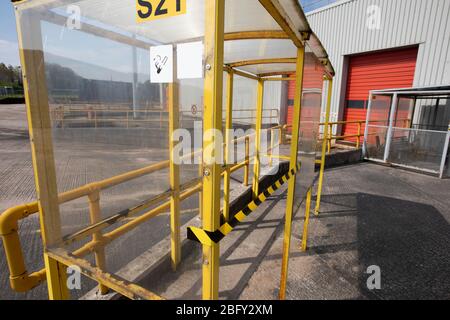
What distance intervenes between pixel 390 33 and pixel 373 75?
1.60 metres

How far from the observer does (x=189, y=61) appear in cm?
129

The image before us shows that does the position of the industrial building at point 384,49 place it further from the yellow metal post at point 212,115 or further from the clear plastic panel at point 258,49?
the yellow metal post at point 212,115

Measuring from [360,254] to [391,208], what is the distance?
210 centimetres

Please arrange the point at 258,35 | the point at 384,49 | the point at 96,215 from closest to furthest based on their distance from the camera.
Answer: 1. the point at 96,215
2. the point at 258,35
3. the point at 384,49

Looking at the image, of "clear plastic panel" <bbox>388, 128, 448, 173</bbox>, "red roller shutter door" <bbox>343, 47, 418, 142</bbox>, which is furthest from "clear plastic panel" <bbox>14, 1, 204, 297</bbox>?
"red roller shutter door" <bbox>343, 47, 418, 142</bbox>

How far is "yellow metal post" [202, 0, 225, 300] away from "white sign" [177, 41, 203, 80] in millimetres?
174

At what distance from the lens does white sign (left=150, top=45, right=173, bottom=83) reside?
1.78 meters

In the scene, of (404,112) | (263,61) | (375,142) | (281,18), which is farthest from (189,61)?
(404,112)

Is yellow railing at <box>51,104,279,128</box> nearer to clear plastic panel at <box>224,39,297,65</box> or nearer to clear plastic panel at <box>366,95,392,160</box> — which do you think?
clear plastic panel at <box>224,39,297,65</box>

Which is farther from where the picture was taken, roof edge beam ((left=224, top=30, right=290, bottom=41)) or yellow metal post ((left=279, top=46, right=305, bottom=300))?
yellow metal post ((left=279, top=46, right=305, bottom=300))

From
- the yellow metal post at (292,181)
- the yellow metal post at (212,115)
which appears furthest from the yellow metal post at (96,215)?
the yellow metal post at (292,181)

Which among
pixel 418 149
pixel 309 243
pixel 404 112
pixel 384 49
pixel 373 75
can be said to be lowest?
pixel 309 243

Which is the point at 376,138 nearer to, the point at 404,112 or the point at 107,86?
the point at 404,112

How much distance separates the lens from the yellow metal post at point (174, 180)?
261cm
